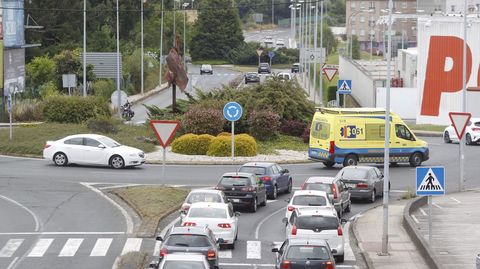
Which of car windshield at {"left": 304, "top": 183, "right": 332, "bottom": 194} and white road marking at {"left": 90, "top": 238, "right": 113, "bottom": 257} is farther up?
car windshield at {"left": 304, "top": 183, "right": 332, "bottom": 194}

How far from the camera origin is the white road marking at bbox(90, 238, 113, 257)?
92.0 ft

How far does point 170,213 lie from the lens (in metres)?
35.1

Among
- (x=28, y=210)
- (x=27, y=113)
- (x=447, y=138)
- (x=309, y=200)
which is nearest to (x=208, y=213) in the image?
(x=309, y=200)

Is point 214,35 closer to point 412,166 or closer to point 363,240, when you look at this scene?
point 412,166

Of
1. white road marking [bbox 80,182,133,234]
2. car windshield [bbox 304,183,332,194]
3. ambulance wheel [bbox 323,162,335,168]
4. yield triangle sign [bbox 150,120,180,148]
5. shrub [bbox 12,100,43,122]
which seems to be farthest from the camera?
shrub [bbox 12,100,43,122]

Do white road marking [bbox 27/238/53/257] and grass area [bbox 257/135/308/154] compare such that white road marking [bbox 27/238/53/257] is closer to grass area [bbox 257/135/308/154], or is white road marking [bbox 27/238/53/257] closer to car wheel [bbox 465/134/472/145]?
grass area [bbox 257/135/308/154]

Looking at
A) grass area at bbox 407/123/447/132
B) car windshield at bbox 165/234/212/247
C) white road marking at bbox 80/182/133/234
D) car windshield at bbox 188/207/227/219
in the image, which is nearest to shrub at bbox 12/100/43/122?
grass area at bbox 407/123/447/132

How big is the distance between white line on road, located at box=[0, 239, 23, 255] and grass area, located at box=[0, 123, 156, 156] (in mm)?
20654

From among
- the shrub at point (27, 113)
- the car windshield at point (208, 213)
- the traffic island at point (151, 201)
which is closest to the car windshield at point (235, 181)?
the traffic island at point (151, 201)

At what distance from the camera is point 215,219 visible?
2895cm

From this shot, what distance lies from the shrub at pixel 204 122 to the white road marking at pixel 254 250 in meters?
23.9

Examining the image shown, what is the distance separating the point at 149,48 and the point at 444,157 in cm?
7720

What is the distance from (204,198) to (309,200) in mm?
3145

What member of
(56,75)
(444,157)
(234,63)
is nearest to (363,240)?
(444,157)
